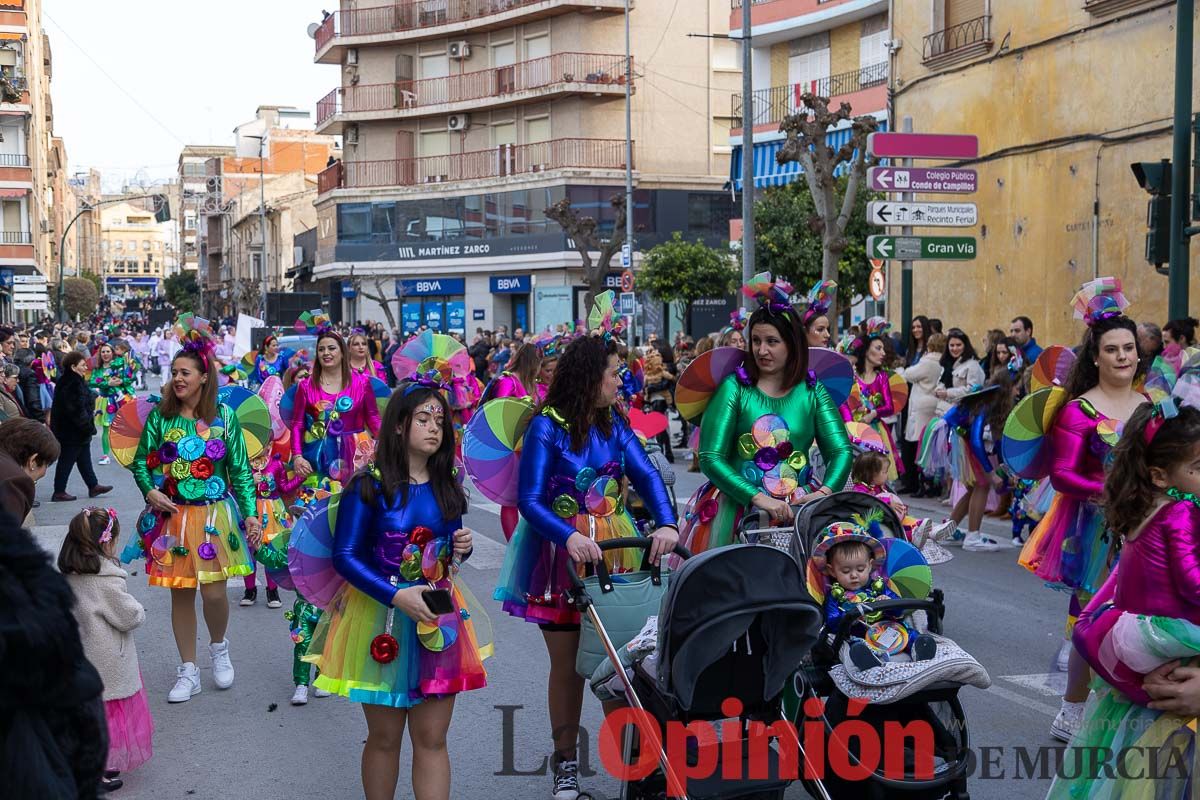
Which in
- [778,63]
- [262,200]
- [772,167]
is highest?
[778,63]

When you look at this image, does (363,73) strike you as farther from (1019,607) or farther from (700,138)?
(1019,607)

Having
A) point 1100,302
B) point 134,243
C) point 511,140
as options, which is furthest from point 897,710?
point 134,243

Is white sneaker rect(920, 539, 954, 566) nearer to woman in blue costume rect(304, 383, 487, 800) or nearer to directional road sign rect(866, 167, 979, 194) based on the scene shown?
woman in blue costume rect(304, 383, 487, 800)

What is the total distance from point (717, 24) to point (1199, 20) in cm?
3381

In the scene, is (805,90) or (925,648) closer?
(925,648)

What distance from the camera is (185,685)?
277 inches

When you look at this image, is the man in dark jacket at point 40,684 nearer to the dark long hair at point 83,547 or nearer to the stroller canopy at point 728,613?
the stroller canopy at point 728,613

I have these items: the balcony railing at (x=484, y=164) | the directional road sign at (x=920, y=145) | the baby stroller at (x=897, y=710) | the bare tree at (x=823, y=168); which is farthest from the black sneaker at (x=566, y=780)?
the balcony railing at (x=484, y=164)

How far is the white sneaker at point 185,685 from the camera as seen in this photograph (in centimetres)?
700

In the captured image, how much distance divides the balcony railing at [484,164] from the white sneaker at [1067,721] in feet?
136

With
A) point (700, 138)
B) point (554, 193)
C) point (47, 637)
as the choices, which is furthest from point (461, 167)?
point (47, 637)

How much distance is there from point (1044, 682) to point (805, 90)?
28.3 m

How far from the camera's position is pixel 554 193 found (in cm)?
4594

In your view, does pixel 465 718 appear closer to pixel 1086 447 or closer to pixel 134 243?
pixel 1086 447
